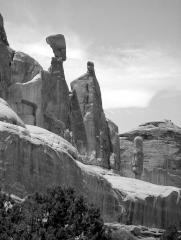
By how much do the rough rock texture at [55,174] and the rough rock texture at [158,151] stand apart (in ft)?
135

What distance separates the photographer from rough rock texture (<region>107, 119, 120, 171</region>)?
84.6 m

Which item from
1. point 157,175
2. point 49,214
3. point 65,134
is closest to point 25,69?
point 65,134

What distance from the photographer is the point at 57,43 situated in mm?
79938

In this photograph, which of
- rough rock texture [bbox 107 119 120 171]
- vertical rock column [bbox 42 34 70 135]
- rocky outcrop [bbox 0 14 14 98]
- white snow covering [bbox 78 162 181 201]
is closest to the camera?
white snow covering [bbox 78 162 181 201]

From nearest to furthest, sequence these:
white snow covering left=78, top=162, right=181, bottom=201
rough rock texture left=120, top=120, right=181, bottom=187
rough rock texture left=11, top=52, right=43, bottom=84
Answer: white snow covering left=78, top=162, right=181, bottom=201, rough rock texture left=11, top=52, right=43, bottom=84, rough rock texture left=120, top=120, right=181, bottom=187

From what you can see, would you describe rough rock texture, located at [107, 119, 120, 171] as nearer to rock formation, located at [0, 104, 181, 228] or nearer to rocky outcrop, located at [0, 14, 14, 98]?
rocky outcrop, located at [0, 14, 14, 98]

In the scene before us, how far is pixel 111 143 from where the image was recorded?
285 feet

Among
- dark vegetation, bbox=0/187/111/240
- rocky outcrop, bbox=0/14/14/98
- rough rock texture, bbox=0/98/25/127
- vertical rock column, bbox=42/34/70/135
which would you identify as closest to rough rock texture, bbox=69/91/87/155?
vertical rock column, bbox=42/34/70/135

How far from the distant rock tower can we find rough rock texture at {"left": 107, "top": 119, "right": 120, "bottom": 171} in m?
5.19

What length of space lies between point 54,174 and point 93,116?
38.9m

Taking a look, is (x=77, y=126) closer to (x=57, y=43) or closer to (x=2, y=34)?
(x=57, y=43)

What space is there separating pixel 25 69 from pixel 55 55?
7.40 metres

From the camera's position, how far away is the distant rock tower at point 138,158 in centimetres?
9275

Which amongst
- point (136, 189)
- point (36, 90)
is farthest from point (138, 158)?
point (136, 189)
